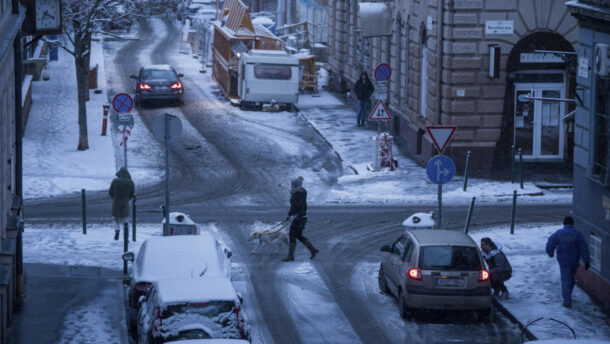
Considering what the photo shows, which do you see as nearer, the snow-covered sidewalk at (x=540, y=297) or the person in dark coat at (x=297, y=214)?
the snow-covered sidewalk at (x=540, y=297)

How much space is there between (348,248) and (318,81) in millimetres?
30140

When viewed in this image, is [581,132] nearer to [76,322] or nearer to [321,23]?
[76,322]

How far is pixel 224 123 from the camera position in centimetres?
3953

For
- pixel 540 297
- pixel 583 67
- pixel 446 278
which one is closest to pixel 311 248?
pixel 540 297

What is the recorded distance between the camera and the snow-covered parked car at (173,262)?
1548 cm

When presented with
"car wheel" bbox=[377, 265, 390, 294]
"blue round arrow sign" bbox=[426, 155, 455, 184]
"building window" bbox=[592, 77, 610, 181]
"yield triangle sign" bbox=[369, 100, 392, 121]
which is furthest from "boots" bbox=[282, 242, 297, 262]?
"yield triangle sign" bbox=[369, 100, 392, 121]

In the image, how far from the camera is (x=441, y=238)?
55.7 feet

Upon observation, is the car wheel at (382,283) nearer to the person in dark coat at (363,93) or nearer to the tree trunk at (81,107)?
the tree trunk at (81,107)

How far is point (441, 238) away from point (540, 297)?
8.00 ft

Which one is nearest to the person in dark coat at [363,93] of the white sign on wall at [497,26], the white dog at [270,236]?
the white sign on wall at [497,26]

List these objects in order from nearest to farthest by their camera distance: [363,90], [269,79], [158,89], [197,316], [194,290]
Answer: [197,316]
[194,290]
[363,90]
[269,79]
[158,89]

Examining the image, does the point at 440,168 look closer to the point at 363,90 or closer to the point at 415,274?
the point at 415,274

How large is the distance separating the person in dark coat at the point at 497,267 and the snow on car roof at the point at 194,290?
588 centimetres

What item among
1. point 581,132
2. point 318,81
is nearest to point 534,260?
point 581,132
